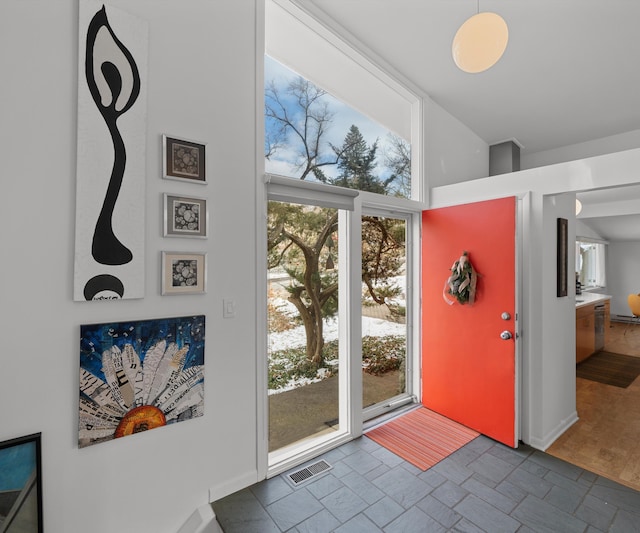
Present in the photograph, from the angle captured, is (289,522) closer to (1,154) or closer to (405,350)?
(405,350)

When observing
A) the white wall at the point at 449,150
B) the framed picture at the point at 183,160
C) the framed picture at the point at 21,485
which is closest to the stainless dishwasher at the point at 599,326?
the white wall at the point at 449,150

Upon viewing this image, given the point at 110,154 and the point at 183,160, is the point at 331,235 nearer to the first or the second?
the point at 183,160

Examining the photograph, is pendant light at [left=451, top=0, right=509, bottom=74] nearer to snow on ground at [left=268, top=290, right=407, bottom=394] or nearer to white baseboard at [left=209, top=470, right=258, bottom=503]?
snow on ground at [left=268, top=290, right=407, bottom=394]

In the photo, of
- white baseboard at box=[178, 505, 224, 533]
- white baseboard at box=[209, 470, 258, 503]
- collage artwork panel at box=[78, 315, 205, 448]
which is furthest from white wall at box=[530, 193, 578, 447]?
collage artwork panel at box=[78, 315, 205, 448]

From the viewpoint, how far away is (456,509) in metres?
1.80

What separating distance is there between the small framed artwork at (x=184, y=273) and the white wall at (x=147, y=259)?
44 millimetres

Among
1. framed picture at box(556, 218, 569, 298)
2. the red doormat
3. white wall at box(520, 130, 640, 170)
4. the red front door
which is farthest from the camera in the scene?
white wall at box(520, 130, 640, 170)

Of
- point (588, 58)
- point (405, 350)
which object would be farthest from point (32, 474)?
point (588, 58)

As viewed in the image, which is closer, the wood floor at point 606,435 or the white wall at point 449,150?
the wood floor at point 606,435

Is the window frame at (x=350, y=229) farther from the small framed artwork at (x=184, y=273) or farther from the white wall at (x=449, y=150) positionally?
the small framed artwork at (x=184, y=273)

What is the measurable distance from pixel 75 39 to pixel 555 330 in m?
3.59

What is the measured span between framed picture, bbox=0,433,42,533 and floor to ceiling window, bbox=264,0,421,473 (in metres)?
1.18

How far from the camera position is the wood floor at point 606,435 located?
2164 mm

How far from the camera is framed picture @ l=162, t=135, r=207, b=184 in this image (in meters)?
1.67
